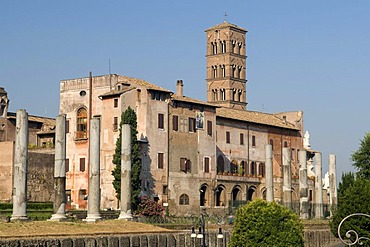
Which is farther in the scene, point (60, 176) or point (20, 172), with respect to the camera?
point (60, 176)

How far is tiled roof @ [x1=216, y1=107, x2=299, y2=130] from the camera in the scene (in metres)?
67.1

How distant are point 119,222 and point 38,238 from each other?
32.0 ft

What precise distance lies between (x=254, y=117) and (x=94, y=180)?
32.7 metres

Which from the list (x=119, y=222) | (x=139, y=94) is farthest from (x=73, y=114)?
(x=119, y=222)

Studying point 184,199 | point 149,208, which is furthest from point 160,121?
point 149,208

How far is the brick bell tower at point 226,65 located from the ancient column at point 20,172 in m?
62.1

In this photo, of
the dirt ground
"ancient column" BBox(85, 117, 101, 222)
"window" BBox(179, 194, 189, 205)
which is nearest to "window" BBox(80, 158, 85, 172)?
"window" BBox(179, 194, 189, 205)

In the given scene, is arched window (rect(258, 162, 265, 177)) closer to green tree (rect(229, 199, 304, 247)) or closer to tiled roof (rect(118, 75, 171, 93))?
tiled roof (rect(118, 75, 171, 93))

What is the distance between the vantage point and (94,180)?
4097 cm

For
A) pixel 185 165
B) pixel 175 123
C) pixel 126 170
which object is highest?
pixel 175 123

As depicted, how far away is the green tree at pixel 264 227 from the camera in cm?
3238

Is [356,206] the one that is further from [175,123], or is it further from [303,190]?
[175,123]

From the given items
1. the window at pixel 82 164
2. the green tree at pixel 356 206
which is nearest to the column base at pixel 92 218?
the green tree at pixel 356 206

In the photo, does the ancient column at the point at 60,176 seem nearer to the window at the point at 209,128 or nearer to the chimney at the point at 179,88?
the window at the point at 209,128
